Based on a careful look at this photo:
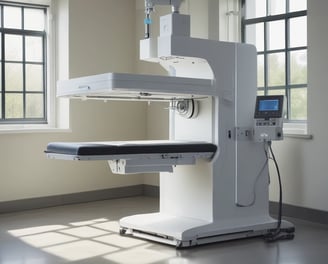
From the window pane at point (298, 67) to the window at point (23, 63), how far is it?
8.52ft

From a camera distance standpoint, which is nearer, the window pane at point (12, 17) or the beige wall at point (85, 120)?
the beige wall at point (85, 120)

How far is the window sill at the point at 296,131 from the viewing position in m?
5.02

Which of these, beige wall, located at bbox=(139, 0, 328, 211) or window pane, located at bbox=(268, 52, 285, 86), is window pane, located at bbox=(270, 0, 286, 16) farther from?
beige wall, located at bbox=(139, 0, 328, 211)

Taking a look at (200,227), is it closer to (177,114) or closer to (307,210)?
(177,114)

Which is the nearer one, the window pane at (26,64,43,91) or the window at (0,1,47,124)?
the window at (0,1,47,124)

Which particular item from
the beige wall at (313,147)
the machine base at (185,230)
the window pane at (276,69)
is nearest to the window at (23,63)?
the machine base at (185,230)

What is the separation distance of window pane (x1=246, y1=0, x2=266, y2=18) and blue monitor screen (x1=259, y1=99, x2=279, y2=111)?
1531 mm

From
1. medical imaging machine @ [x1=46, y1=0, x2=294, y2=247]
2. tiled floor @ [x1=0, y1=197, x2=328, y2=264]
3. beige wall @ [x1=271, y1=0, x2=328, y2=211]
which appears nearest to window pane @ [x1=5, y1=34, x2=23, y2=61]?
tiled floor @ [x1=0, y1=197, x2=328, y2=264]

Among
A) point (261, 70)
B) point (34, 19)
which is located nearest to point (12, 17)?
point (34, 19)

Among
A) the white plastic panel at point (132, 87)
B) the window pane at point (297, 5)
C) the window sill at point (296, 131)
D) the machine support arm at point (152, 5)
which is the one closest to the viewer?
the white plastic panel at point (132, 87)

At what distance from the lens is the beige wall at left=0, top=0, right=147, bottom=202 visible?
5.80 m

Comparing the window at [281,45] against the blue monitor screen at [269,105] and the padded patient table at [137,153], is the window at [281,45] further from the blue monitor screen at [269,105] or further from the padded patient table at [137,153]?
the padded patient table at [137,153]

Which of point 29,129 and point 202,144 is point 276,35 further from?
point 29,129

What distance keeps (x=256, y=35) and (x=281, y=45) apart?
1.20 ft
